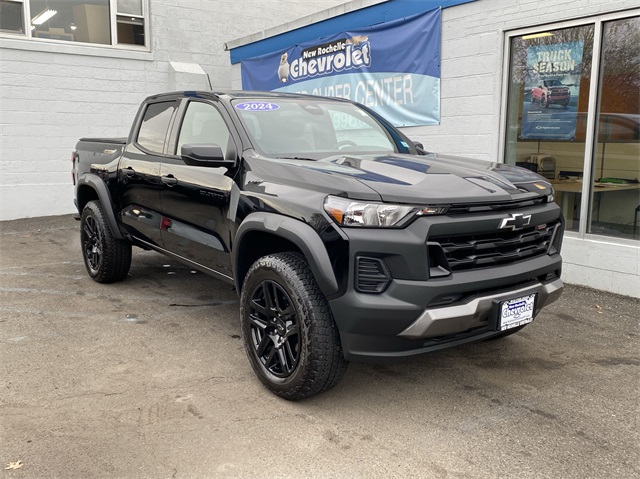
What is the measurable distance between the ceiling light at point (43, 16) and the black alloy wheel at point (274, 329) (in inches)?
355

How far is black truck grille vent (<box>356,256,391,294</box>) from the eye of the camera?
2895 mm

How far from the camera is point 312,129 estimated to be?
427 centimetres

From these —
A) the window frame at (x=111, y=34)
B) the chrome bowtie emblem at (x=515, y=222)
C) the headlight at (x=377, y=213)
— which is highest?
the window frame at (x=111, y=34)

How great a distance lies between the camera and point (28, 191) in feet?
33.8

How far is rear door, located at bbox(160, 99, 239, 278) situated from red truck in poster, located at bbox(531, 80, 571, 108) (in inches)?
144

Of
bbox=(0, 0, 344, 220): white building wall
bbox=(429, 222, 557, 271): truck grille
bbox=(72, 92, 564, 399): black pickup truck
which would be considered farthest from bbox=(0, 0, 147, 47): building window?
bbox=(429, 222, 557, 271): truck grille

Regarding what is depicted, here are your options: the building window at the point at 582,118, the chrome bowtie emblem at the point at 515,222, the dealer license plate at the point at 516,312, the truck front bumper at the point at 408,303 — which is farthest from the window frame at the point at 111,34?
the dealer license plate at the point at 516,312

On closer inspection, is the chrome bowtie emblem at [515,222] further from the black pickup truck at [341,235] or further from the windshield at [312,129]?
the windshield at [312,129]

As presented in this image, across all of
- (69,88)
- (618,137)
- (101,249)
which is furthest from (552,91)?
(69,88)

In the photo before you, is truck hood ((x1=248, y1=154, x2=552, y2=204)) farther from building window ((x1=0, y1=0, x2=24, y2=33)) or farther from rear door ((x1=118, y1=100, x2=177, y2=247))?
building window ((x1=0, y1=0, x2=24, y2=33))

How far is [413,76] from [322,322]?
505cm

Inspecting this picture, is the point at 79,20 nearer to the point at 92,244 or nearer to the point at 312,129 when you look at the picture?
the point at 92,244

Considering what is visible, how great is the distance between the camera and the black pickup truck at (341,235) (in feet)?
9.52

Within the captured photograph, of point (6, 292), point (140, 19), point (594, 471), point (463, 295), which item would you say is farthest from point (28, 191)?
point (594, 471)
